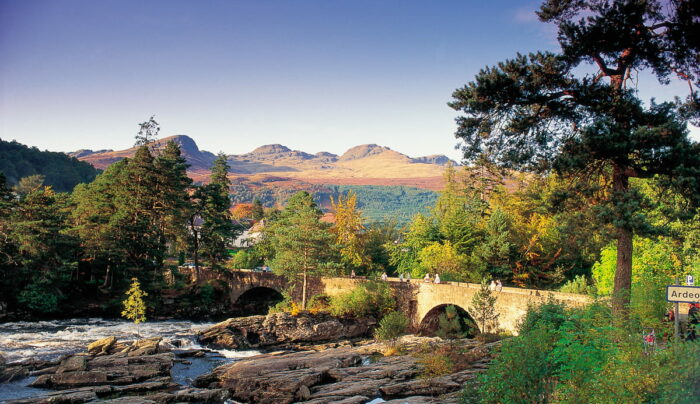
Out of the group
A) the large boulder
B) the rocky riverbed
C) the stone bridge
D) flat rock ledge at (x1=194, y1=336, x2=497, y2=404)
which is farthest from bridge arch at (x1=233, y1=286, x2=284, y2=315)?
flat rock ledge at (x1=194, y1=336, x2=497, y2=404)

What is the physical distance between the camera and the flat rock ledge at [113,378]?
19844 mm

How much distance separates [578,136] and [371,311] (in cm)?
2476

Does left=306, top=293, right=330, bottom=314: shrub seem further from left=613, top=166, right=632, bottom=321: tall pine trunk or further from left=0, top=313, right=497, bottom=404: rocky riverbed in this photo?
left=613, top=166, right=632, bottom=321: tall pine trunk

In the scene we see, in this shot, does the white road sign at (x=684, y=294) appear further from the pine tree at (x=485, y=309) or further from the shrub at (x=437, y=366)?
the pine tree at (x=485, y=309)

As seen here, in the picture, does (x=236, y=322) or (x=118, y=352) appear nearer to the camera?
(x=118, y=352)

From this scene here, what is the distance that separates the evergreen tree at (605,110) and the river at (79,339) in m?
18.8

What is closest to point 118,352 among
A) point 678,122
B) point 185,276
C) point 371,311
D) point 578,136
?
point 371,311

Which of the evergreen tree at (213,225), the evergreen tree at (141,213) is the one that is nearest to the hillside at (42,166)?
the evergreen tree at (213,225)

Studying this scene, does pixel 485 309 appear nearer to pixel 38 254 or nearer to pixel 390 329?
pixel 390 329

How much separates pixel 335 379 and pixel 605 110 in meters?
16.0

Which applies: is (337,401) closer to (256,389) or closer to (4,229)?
(256,389)

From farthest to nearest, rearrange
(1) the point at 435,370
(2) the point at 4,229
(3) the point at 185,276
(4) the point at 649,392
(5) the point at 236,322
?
1. (3) the point at 185,276
2. (2) the point at 4,229
3. (5) the point at 236,322
4. (1) the point at 435,370
5. (4) the point at 649,392

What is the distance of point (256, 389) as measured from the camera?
2180cm

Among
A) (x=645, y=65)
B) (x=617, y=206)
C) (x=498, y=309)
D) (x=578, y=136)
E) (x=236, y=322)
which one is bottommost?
(x=236, y=322)
